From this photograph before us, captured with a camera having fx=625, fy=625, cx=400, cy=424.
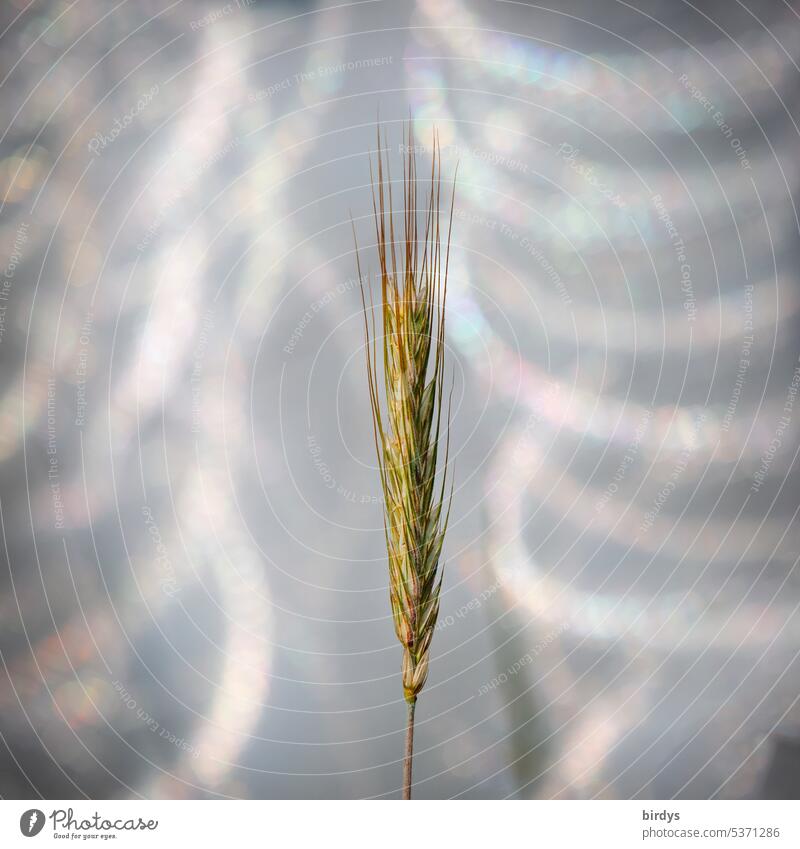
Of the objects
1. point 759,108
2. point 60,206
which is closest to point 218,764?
point 60,206

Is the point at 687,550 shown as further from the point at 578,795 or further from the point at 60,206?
the point at 60,206
